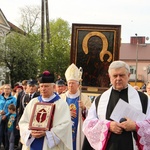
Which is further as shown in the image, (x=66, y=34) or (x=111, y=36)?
(x=66, y=34)

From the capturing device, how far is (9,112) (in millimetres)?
10102

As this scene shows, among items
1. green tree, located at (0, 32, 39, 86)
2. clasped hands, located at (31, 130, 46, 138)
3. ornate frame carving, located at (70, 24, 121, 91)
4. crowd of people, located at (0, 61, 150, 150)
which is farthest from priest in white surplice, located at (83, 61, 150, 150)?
green tree, located at (0, 32, 39, 86)

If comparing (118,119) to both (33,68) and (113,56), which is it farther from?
(33,68)

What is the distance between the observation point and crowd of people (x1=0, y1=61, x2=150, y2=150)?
14.2 feet

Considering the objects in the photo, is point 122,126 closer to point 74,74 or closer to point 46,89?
point 46,89

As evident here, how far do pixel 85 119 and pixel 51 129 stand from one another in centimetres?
83

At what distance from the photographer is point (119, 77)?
14.3 ft

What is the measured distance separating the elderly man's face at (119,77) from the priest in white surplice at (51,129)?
1.46 meters

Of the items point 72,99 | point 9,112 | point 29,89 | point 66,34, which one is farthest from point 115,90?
point 66,34

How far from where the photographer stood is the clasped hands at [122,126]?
417 cm

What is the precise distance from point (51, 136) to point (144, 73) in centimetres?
5631

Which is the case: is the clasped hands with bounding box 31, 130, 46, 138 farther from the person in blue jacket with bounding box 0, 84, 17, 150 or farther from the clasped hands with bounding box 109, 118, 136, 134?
the person in blue jacket with bounding box 0, 84, 17, 150

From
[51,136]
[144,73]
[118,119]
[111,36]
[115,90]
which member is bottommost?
[144,73]

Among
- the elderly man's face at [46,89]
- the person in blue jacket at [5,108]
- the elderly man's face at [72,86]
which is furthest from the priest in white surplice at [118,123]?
the person in blue jacket at [5,108]
